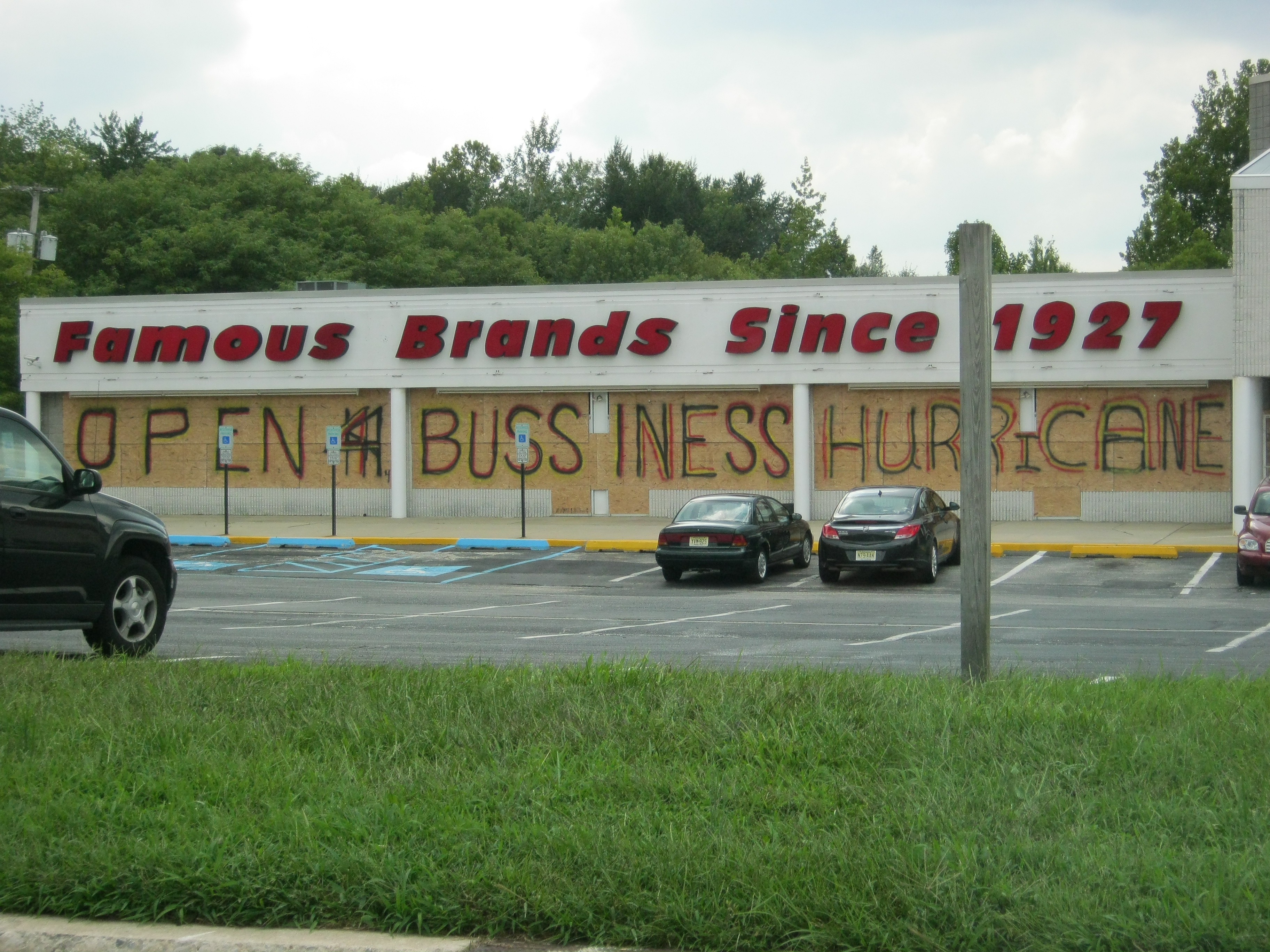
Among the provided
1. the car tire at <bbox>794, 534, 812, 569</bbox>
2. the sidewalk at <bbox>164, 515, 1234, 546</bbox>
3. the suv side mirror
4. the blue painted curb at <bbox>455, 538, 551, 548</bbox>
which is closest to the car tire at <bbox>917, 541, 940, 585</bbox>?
the car tire at <bbox>794, 534, 812, 569</bbox>

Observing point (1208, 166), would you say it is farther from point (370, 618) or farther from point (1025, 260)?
point (370, 618)

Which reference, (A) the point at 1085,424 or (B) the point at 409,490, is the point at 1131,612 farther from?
(B) the point at 409,490

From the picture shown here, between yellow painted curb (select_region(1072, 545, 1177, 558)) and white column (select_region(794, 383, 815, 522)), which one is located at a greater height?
white column (select_region(794, 383, 815, 522))

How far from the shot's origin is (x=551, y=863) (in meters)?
5.37

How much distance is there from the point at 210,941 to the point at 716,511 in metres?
18.0

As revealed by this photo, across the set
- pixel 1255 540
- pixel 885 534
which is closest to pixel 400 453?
pixel 885 534

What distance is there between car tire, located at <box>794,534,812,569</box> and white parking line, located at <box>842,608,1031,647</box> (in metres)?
7.07

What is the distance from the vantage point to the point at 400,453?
34062 millimetres

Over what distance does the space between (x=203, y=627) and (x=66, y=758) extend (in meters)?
9.12

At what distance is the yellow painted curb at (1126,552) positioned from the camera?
25109 mm

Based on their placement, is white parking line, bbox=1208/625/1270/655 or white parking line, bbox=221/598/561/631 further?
white parking line, bbox=221/598/561/631

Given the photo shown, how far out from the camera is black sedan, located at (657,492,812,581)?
21766mm

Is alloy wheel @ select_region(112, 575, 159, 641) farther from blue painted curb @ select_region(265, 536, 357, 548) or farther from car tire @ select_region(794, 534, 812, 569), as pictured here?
blue painted curb @ select_region(265, 536, 357, 548)

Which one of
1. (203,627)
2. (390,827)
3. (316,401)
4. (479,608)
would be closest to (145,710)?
(390,827)
